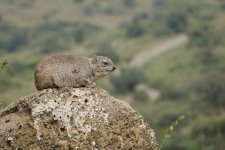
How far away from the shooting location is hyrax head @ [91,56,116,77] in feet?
29.0

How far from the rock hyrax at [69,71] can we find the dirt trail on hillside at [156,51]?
87.0 metres

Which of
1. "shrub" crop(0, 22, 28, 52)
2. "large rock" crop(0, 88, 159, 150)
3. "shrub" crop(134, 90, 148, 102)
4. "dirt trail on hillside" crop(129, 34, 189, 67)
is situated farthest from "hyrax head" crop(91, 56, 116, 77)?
"shrub" crop(0, 22, 28, 52)

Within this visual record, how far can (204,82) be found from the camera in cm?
7838

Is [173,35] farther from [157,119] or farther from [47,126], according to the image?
[47,126]

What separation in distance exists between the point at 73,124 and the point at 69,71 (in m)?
1.20

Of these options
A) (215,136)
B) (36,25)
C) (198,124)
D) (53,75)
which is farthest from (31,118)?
(36,25)

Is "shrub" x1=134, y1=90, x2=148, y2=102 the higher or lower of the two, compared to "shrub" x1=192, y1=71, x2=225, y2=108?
higher

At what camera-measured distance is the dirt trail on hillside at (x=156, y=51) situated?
9744 cm

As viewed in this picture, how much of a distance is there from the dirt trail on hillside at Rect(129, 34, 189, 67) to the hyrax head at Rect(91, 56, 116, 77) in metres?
86.9

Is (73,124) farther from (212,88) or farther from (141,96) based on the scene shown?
(141,96)

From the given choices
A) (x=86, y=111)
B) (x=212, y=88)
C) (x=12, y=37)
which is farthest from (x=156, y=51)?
(x=86, y=111)

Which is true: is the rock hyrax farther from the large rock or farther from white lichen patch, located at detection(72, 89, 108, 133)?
white lichen patch, located at detection(72, 89, 108, 133)

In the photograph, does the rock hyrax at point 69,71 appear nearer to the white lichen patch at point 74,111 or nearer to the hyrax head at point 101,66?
the hyrax head at point 101,66

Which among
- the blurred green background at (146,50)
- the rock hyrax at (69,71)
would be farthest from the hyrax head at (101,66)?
the blurred green background at (146,50)
